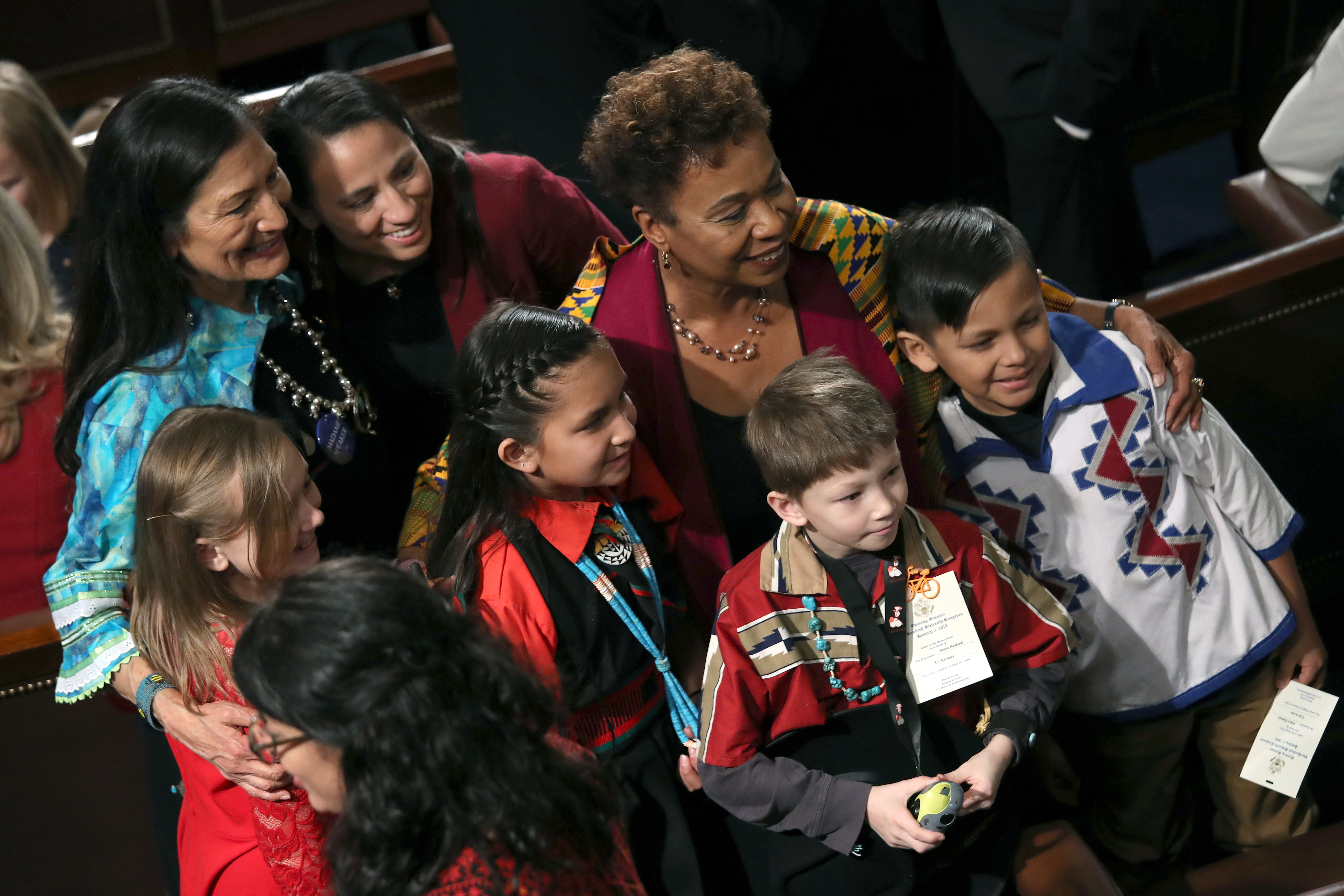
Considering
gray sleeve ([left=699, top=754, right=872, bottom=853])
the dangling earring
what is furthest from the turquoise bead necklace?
the dangling earring

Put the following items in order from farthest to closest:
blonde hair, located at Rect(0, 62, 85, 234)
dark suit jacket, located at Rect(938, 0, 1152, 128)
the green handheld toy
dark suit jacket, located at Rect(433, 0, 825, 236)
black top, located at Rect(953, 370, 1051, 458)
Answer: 1. blonde hair, located at Rect(0, 62, 85, 234)
2. dark suit jacket, located at Rect(433, 0, 825, 236)
3. dark suit jacket, located at Rect(938, 0, 1152, 128)
4. black top, located at Rect(953, 370, 1051, 458)
5. the green handheld toy

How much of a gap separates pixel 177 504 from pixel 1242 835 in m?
1.88

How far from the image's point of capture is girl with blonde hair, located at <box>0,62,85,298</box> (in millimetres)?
2973

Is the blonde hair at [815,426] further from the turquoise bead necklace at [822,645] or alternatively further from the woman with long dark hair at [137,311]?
the woman with long dark hair at [137,311]

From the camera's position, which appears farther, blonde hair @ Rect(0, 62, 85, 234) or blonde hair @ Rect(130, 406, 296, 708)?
blonde hair @ Rect(0, 62, 85, 234)

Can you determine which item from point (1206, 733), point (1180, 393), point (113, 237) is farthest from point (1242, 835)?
point (113, 237)

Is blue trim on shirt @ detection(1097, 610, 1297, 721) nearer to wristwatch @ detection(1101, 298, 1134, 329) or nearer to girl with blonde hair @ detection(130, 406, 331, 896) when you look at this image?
wristwatch @ detection(1101, 298, 1134, 329)

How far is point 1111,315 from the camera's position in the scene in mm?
2100

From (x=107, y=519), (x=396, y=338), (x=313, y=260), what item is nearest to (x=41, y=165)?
(x=313, y=260)

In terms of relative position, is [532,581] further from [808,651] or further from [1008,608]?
[1008,608]

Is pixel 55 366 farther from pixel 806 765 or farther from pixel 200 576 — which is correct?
pixel 806 765

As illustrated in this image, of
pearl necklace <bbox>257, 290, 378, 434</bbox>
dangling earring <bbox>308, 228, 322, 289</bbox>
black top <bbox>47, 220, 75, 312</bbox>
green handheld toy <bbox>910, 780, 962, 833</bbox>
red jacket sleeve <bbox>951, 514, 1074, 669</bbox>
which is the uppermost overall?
dangling earring <bbox>308, 228, 322, 289</bbox>

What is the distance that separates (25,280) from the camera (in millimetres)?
2305

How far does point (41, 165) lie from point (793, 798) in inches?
99.3
